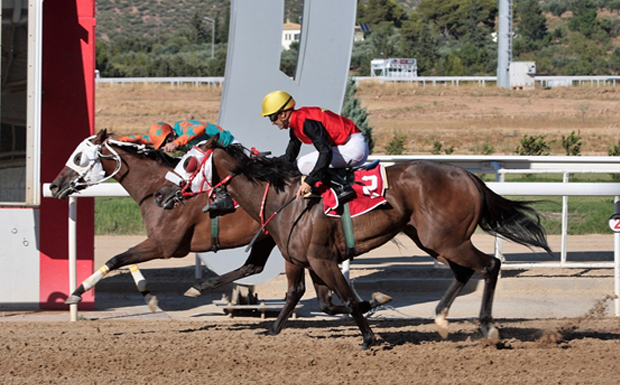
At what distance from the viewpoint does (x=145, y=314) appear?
697 cm

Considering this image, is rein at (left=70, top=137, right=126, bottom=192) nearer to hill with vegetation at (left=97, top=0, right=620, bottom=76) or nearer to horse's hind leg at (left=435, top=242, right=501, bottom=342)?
horse's hind leg at (left=435, top=242, right=501, bottom=342)

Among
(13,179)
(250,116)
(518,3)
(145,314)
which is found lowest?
(145,314)

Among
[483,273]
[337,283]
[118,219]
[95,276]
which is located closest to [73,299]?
[95,276]

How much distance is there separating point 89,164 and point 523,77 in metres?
29.8

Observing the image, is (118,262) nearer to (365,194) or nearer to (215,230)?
(215,230)

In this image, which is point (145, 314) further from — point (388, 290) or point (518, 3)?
point (518, 3)

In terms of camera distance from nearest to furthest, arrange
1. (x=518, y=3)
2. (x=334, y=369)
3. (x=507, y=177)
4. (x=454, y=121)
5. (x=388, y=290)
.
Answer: (x=334, y=369) → (x=388, y=290) → (x=507, y=177) → (x=454, y=121) → (x=518, y=3)

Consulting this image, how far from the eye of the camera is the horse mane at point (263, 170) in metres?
5.32

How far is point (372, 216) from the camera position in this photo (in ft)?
17.2

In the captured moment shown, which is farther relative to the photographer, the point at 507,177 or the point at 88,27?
the point at 507,177

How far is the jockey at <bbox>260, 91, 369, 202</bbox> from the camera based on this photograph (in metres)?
4.94

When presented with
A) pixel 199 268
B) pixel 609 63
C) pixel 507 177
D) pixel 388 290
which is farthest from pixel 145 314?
pixel 609 63

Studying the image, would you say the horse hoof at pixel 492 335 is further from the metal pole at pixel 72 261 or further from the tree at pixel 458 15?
the tree at pixel 458 15

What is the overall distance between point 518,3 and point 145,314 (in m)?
69.0
